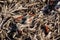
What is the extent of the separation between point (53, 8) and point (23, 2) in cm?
31

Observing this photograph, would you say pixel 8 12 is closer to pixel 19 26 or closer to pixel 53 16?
pixel 19 26

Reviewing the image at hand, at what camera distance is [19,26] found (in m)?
2.03

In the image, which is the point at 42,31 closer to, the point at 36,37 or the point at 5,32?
the point at 36,37

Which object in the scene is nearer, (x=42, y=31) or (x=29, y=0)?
(x=42, y=31)

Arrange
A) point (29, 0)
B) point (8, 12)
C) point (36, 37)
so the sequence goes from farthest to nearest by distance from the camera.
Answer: point (29, 0)
point (8, 12)
point (36, 37)

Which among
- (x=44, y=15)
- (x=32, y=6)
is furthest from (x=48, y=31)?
(x=32, y=6)

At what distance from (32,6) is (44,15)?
17cm

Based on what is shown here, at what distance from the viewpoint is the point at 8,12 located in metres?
2.12

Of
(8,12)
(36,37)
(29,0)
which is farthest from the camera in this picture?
(29,0)

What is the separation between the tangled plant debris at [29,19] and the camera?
6.53 feet

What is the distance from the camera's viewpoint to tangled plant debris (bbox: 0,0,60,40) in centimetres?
199

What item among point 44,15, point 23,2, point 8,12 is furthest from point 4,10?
point 44,15

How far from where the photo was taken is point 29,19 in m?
2.11

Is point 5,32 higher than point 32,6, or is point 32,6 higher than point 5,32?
point 32,6
